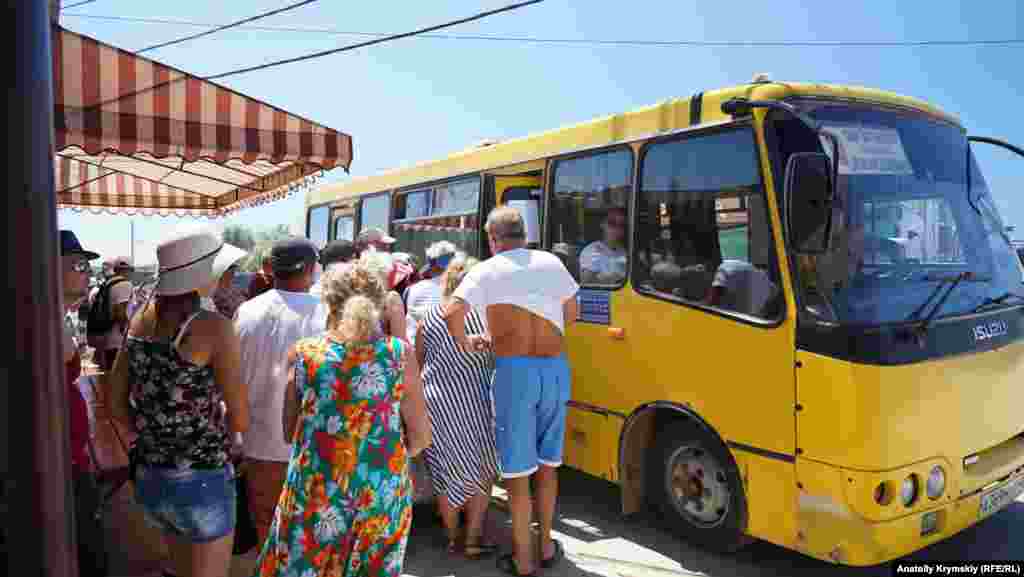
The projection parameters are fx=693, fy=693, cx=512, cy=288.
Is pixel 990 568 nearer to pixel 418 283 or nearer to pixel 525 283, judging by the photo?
pixel 525 283

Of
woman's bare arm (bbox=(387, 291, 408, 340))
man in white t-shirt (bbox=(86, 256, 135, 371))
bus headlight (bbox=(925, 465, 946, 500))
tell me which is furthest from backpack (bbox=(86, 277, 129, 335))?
bus headlight (bbox=(925, 465, 946, 500))

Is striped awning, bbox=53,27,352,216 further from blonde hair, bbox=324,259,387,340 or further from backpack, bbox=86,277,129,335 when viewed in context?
backpack, bbox=86,277,129,335

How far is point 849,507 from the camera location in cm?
345

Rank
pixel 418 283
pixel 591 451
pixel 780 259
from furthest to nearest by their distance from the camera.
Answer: pixel 591 451
pixel 418 283
pixel 780 259

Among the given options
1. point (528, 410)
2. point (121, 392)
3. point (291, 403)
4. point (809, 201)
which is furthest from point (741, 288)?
point (121, 392)

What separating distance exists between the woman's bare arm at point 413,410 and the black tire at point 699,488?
6.47 feet

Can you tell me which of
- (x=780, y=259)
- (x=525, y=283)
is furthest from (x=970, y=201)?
(x=525, y=283)

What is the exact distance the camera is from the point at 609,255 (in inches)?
196

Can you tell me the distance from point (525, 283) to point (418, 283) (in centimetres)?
103

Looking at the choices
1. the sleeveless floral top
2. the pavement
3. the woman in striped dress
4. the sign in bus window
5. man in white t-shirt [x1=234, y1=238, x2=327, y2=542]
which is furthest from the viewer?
the sign in bus window

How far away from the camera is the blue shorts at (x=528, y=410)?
3.95 metres

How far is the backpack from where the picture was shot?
6.21 metres

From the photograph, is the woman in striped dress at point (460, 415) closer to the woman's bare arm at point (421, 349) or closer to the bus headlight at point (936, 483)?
the woman's bare arm at point (421, 349)

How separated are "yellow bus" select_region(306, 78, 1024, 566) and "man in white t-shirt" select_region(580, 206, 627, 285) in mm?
15
